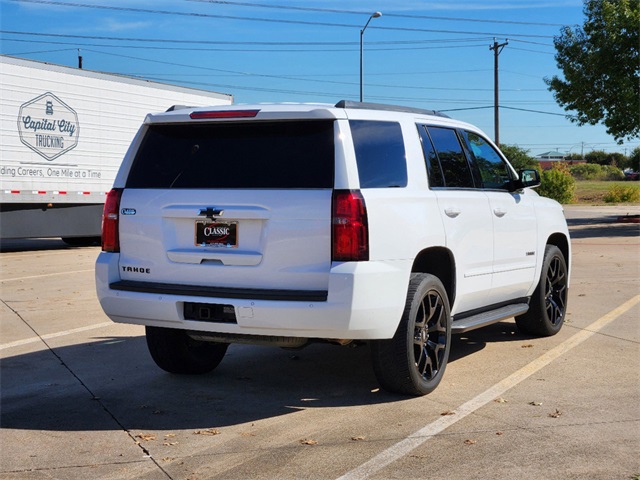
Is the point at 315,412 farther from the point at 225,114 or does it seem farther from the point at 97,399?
the point at 225,114

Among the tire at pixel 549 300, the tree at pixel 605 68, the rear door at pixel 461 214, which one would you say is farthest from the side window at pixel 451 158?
the tree at pixel 605 68

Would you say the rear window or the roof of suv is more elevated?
the roof of suv

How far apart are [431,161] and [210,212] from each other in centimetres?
173

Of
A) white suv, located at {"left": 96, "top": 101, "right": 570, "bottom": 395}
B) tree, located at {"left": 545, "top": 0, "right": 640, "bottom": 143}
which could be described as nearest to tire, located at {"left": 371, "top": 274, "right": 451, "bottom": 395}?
white suv, located at {"left": 96, "top": 101, "right": 570, "bottom": 395}

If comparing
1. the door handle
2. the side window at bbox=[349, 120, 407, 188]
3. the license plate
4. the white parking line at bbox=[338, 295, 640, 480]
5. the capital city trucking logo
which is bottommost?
the white parking line at bbox=[338, 295, 640, 480]

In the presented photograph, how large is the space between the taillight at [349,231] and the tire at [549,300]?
3223 millimetres

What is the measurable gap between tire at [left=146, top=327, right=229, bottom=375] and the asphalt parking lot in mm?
110

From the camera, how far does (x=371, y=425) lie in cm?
553

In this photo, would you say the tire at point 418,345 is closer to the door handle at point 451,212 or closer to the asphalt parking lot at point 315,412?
the asphalt parking lot at point 315,412

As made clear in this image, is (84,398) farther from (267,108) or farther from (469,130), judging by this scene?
(469,130)

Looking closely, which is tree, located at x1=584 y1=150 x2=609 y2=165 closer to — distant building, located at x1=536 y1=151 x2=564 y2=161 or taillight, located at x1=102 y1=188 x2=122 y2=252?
distant building, located at x1=536 y1=151 x2=564 y2=161

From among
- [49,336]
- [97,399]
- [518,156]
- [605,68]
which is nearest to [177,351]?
[97,399]

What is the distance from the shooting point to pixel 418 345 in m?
6.20

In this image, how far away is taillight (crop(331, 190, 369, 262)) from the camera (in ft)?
18.2
